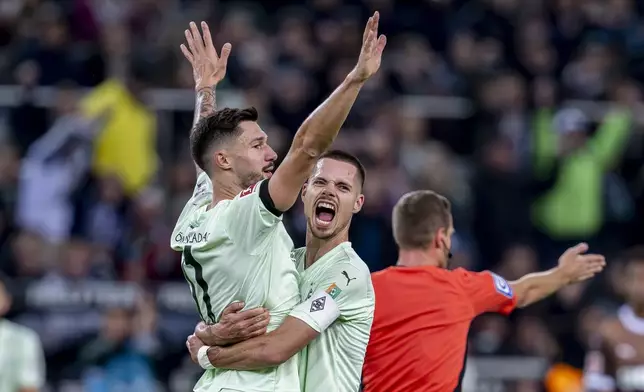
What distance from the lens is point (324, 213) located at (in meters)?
6.38

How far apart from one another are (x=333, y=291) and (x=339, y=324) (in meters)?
0.17

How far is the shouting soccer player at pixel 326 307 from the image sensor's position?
5965 mm

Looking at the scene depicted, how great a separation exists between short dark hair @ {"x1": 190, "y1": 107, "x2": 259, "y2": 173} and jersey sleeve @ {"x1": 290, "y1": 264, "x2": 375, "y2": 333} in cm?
77

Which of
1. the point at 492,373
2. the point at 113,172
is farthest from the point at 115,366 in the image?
the point at 492,373

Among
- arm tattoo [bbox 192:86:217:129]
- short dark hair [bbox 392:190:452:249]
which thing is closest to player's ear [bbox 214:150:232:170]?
arm tattoo [bbox 192:86:217:129]

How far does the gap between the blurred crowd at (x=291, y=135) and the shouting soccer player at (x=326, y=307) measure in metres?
6.17

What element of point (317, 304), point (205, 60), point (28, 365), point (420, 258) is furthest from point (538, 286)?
point (28, 365)

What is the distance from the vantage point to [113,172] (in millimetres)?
13805

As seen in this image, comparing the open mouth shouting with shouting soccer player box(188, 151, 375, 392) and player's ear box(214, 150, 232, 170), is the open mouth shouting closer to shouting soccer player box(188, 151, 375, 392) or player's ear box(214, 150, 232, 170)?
shouting soccer player box(188, 151, 375, 392)

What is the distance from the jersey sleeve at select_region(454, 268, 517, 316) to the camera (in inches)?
284

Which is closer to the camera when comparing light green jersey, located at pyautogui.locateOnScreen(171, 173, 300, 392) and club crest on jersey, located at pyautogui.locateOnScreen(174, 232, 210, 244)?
light green jersey, located at pyautogui.locateOnScreen(171, 173, 300, 392)

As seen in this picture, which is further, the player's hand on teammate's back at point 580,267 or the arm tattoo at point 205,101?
the player's hand on teammate's back at point 580,267

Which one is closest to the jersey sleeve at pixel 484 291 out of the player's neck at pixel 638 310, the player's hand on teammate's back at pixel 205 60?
the player's hand on teammate's back at pixel 205 60

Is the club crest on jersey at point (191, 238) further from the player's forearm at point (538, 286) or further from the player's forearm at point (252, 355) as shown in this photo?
the player's forearm at point (538, 286)
